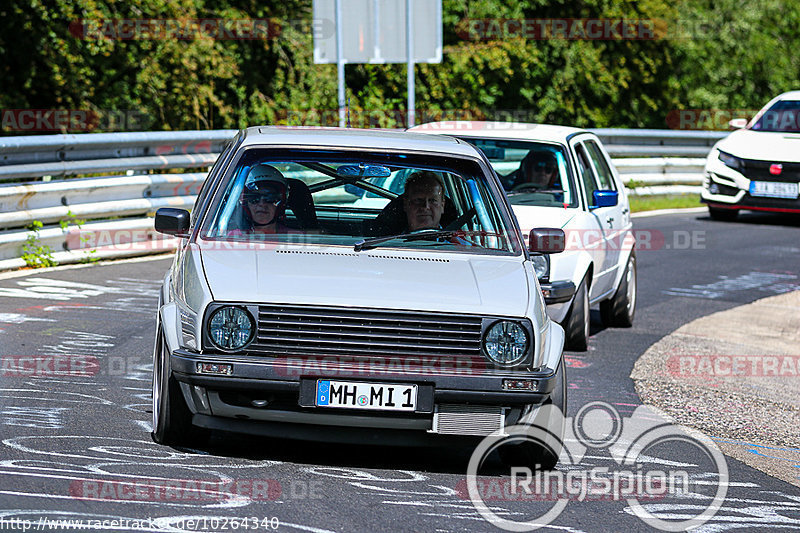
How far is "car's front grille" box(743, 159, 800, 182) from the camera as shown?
18.7 m

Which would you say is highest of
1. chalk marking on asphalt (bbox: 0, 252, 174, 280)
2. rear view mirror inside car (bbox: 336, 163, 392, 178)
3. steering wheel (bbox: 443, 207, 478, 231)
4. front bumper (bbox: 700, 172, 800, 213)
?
rear view mirror inside car (bbox: 336, 163, 392, 178)

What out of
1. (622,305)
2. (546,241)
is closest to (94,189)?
(622,305)

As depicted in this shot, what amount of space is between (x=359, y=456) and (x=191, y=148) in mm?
9228

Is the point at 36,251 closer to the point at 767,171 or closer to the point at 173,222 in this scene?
the point at 173,222

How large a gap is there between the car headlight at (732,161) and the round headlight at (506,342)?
14034 mm

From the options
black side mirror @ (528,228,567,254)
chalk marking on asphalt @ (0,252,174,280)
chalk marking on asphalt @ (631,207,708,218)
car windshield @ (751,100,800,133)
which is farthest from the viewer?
chalk marking on asphalt @ (631,207,708,218)

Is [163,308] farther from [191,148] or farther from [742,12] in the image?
[742,12]

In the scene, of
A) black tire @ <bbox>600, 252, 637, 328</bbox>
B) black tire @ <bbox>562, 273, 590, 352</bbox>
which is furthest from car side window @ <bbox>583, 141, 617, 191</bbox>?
black tire @ <bbox>562, 273, 590, 352</bbox>

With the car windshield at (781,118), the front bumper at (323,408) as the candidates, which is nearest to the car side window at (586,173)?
the front bumper at (323,408)

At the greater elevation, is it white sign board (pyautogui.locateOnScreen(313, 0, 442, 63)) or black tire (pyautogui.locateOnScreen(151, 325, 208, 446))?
white sign board (pyautogui.locateOnScreen(313, 0, 442, 63))

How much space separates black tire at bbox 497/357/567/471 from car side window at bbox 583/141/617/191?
5.17 metres

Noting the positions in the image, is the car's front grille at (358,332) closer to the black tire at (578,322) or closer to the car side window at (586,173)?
the black tire at (578,322)

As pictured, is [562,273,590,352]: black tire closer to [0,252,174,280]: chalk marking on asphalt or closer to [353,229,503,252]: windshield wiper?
[353,229,503,252]: windshield wiper

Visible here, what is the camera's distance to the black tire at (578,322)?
952 centimetres
